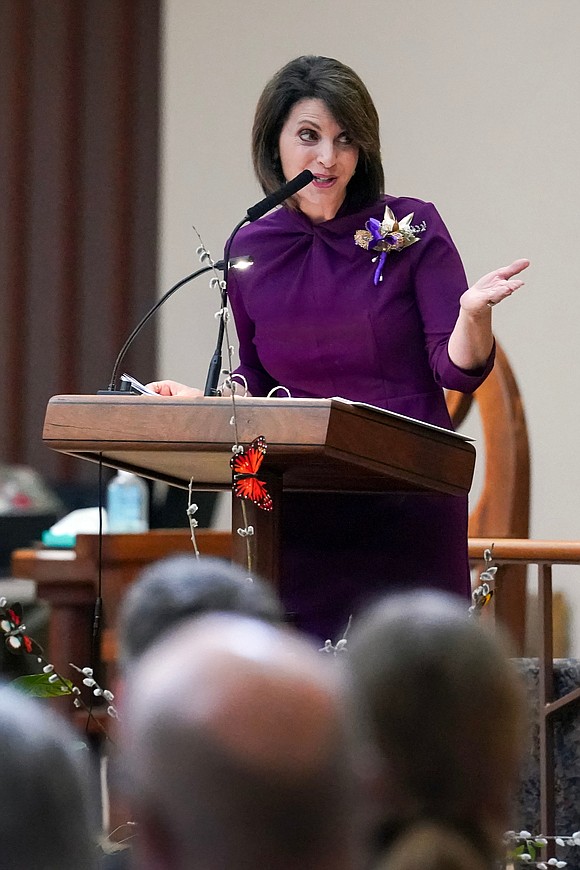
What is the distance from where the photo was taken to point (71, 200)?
5293 mm

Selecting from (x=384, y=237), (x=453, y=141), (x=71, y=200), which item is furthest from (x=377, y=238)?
(x=71, y=200)

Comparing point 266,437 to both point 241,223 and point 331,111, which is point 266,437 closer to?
point 241,223

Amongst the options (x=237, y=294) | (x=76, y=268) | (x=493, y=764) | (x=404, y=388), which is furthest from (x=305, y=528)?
(x=76, y=268)

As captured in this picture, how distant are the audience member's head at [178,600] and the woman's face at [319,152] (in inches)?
54.0

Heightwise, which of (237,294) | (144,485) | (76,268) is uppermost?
(76,268)

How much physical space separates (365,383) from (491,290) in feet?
0.94

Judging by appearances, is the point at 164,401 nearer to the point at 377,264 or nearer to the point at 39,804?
the point at 377,264

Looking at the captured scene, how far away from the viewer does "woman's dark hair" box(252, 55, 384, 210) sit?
1665 mm

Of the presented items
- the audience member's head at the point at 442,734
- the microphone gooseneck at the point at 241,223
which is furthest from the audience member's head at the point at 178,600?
the microphone gooseneck at the point at 241,223

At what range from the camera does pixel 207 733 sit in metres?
0.20

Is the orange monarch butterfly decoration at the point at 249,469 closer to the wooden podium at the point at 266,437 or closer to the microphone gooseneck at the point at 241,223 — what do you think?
the wooden podium at the point at 266,437

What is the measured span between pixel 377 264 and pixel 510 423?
1186 mm

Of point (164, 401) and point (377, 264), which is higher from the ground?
point (377, 264)

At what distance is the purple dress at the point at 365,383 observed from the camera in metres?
1.64
